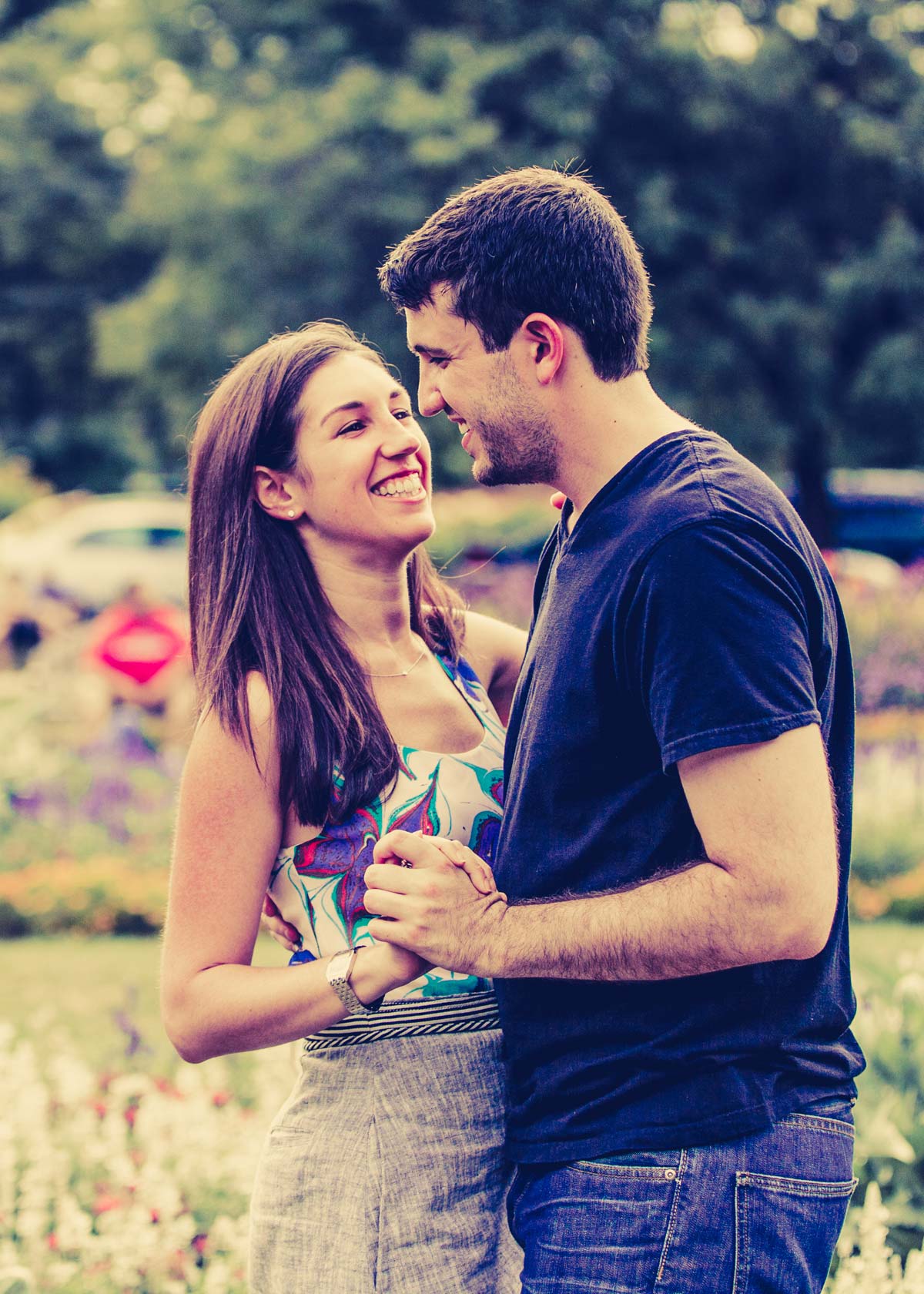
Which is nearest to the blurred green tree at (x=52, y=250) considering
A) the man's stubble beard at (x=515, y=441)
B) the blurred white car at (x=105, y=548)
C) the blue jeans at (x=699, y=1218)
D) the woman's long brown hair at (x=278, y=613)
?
the blurred white car at (x=105, y=548)

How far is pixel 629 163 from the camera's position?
16453mm

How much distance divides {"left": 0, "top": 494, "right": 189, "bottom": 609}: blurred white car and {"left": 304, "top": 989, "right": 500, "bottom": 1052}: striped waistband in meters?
17.5

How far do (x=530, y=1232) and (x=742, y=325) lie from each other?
16070 millimetres

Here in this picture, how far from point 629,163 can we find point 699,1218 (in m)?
16.0

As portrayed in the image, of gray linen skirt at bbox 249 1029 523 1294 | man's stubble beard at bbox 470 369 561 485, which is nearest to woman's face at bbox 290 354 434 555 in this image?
man's stubble beard at bbox 470 369 561 485

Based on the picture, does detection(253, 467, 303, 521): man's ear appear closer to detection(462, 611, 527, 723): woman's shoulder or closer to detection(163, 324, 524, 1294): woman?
detection(163, 324, 524, 1294): woman

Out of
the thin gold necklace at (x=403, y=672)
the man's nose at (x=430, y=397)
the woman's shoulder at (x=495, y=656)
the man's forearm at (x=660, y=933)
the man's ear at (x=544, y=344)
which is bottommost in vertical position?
the woman's shoulder at (x=495, y=656)

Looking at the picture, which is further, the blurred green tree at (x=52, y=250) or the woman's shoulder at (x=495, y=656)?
the blurred green tree at (x=52, y=250)

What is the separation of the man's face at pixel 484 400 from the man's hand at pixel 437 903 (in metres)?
0.58

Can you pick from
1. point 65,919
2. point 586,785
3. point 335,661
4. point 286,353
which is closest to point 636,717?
point 586,785

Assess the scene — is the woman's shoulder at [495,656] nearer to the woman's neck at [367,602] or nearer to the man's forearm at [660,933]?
the woman's neck at [367,602]

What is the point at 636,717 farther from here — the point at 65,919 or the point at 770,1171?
the point at 65,919

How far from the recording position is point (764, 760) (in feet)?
5.69

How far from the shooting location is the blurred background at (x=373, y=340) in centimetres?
376
